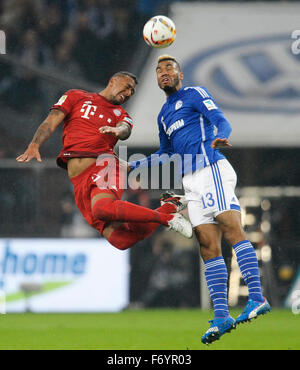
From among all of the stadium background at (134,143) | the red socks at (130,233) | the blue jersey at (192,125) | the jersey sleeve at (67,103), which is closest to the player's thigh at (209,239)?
the red socks at (130,233)

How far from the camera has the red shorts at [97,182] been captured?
210 inches

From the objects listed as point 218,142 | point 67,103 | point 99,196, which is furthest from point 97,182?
point 218,142

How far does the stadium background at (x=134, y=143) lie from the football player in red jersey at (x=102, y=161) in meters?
4.03

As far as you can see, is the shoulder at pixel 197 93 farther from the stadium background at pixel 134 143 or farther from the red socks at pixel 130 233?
the stadium background at pixel 134 143

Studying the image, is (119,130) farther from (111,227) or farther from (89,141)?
(111,227)

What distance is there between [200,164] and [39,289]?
15.9 ft

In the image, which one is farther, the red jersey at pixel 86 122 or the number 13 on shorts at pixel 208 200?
the red jersey at pixel 86 122

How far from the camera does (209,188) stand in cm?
509

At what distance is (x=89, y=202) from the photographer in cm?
541

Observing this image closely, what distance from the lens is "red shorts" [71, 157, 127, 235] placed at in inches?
210

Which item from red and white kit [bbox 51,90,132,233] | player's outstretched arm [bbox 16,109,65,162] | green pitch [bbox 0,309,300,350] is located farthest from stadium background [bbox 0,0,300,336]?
player's outstretched arm [bbox 16,109,65,162]
